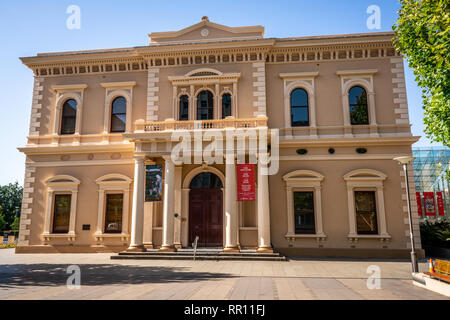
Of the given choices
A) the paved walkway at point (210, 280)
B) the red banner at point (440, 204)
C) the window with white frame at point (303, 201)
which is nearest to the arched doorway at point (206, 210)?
the paved walkway at point (210, 280)

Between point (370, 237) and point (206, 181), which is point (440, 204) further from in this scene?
point (206, 181)

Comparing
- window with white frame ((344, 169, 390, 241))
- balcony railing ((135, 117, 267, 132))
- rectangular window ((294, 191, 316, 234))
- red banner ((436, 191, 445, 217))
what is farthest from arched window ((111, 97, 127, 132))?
red banner ((436, 191, 445, 217))

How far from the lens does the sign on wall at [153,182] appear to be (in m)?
16.8

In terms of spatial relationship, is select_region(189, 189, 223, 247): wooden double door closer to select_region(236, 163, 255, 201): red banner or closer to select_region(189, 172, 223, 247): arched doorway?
select_region(189, 172, 223, 247): arched doorway

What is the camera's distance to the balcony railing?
1694 cm

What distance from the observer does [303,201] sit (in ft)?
57.4

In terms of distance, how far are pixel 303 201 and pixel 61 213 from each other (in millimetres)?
14182

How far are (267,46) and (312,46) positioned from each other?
2.62m

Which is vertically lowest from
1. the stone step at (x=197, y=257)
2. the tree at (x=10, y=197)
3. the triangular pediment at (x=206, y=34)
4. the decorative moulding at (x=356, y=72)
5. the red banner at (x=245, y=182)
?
the stone step at (x=197, y=257)

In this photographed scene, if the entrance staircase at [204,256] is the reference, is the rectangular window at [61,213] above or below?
above

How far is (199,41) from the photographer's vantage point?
19312 millimetres

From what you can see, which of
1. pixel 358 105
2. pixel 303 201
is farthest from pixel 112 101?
pixel 358 105

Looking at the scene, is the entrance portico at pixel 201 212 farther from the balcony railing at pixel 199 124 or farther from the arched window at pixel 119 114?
the arched window at pixel 119 114
